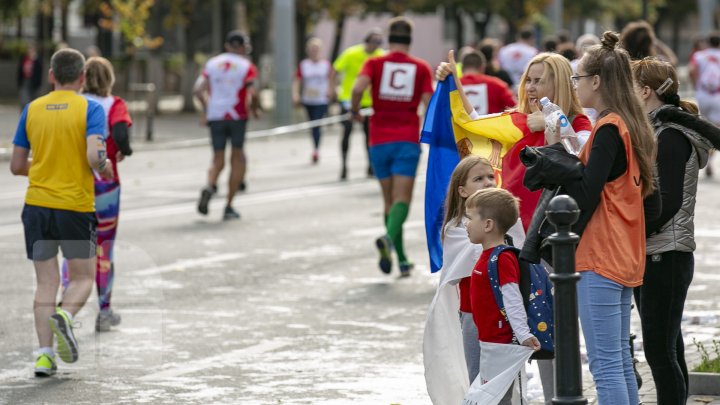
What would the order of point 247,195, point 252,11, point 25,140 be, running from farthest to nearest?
point 252,11 < point 247,195 < point 25,140

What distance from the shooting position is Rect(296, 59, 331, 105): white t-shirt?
22.8m

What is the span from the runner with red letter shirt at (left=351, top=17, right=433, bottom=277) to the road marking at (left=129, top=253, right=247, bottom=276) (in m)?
1.52

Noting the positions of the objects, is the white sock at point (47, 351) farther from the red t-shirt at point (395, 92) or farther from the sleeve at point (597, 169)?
the red t-shirt at point (395, 92)

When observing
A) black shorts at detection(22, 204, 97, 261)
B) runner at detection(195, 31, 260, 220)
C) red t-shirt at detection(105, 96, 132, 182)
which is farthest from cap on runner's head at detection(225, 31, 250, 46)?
black shorts at detection(22, 204, 97, 261)

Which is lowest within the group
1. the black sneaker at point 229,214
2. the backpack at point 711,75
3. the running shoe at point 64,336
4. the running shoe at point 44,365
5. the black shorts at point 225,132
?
the black sneaker at point 229,214

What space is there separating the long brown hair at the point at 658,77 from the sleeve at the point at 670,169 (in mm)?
214

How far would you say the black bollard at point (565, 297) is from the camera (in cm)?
514

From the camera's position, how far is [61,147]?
8.45 meters

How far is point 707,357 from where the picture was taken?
7648 mm

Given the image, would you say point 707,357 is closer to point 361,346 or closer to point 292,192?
point 361,346

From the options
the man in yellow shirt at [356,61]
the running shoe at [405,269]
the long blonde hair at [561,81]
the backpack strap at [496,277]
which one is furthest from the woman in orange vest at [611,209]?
the man in yellow shirt at [356,61]

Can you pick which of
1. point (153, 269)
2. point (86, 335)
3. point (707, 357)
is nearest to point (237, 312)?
point (86, 335)

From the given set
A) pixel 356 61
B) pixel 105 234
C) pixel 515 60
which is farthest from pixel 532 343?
pixel 515 60

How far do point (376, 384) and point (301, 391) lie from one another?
0.41 meters
